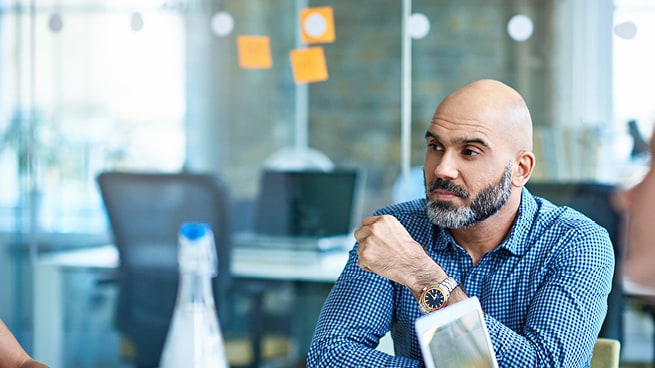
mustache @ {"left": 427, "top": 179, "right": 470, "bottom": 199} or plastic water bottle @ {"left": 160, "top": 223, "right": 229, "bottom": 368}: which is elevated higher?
mustache @ {"left": 427, "top": 179, "right": 470, "bottom": 199}

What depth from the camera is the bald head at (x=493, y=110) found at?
1826 millimetres

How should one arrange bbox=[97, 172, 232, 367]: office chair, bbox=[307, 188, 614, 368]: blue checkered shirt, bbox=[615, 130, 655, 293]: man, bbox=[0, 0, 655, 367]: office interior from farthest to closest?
bbox=[0, 0, 655, 367]: office interior → bbox=[97, 172, 232, 367]: office chair → bbox=[615, 130, 655, 293]: man → bbox=[307, 188, 614, 368]: blue checkered shirt

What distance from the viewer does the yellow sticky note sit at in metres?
3.97

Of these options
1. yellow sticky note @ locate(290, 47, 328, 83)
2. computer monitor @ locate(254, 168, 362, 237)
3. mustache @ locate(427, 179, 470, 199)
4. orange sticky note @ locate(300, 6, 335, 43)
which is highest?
orange sticky note @ locate(300, 6, 335, 43)

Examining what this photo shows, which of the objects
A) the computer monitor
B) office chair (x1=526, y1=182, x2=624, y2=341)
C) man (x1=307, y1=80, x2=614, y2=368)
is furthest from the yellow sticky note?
man (x1=307, y1=80, x2=614, y2=368)

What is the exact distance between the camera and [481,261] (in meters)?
1.81

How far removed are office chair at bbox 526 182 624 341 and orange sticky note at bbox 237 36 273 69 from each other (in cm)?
129

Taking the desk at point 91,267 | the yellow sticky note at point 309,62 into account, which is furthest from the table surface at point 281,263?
the yellow sticky note at point 309,62

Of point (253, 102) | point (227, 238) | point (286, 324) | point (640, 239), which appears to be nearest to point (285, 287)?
point (286, 324)

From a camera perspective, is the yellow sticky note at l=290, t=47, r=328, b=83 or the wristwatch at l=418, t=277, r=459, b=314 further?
the yellow sticky note at l=290, t=47, r=328, b=83

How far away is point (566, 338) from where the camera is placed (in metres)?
1.64

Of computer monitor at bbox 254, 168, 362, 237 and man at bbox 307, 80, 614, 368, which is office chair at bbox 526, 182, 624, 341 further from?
man at bbox 307, 80, 614, 368

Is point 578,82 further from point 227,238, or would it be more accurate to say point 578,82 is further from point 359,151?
point 227,238

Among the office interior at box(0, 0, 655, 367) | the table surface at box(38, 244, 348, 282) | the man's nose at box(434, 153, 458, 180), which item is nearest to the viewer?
the man's nose at box(434, 153, 458, 180)
